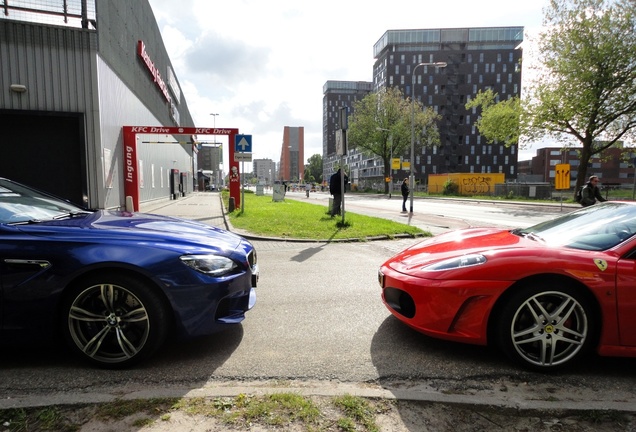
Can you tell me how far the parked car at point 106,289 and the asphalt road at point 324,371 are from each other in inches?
9.9

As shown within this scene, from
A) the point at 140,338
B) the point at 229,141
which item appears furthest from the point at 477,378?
the point at 229,141

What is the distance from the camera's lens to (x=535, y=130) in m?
30.0

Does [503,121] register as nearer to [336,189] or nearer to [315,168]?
[336,189]

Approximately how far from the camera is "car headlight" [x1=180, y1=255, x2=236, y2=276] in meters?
2.90

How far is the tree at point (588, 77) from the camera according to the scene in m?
26.0

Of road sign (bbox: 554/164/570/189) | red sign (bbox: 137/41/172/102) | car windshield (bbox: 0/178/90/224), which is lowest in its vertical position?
car windshield (bbox: 0/178/90/224)

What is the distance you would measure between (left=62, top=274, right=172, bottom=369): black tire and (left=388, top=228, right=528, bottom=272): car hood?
204cm

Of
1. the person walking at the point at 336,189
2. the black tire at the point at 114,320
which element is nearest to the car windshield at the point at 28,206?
the black tire at the point at 114,320

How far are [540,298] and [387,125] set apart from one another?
195 ft

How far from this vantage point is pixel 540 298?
278 cm

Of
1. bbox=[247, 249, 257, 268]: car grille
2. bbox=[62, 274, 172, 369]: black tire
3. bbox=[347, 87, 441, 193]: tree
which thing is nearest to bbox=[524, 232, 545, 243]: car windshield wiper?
bbox=[247, 249, 257, 268]: car grille

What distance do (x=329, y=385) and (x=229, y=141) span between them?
53.6 ft

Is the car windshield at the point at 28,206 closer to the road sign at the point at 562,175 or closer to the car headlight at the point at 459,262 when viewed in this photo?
the car headlight at the point at 459,262

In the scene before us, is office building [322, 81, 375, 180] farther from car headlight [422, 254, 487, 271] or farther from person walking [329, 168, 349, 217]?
car headlight [422, 254, 487, 271]
